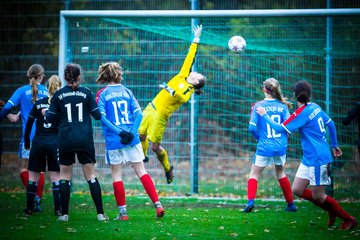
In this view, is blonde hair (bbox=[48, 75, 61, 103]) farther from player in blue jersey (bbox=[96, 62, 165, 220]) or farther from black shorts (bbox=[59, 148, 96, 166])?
black shorts (bbox=[59, 148, 96, 166])

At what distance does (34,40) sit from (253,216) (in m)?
7.28

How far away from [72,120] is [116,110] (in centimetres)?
70

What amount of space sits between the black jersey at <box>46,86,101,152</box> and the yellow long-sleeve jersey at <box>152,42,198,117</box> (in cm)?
203

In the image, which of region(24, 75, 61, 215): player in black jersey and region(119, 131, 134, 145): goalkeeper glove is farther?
region(24, 75, 61, 215): player in black jersey

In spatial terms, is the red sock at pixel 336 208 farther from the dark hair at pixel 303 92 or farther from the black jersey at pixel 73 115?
the black jersey at pixel 73 115

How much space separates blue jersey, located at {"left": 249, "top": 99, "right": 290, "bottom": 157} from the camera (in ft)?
29.8

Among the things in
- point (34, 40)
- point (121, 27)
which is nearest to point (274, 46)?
point (121, 27)

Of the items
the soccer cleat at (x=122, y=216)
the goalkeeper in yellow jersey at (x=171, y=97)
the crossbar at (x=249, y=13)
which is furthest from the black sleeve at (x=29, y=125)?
the crossbar at (x=249, y=13)

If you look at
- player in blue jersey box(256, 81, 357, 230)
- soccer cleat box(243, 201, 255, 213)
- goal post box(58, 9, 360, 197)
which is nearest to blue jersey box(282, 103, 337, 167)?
player in blue jersey box(256, 81, 357, 230)

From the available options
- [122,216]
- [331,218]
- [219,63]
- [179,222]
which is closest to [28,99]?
[122,216]

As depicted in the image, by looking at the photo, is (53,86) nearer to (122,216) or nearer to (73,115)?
(73,115)

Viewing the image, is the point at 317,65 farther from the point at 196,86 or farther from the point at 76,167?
the point at 76,167

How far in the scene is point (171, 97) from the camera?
31.2ft

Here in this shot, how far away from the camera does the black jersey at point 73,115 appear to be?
24.7ft
